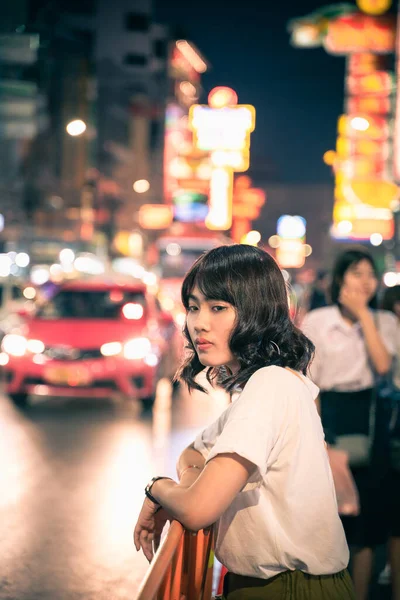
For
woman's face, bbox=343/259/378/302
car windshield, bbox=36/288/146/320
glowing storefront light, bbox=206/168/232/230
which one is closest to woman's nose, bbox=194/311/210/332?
woman's face, bbox=343/259/378/302

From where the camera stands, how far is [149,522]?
8.90ft

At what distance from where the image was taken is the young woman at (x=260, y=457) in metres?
2.27

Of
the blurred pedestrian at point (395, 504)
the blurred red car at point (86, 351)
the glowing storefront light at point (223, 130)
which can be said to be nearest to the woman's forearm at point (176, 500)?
the blurred pedestrian at point (395, 504)

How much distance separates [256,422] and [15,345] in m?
11.2

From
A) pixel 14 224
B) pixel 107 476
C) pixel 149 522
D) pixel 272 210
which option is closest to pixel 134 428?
pixel 107 476

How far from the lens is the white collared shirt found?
203 inches

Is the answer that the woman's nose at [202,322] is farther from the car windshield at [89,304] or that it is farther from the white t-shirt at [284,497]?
Answer: the car windshield at [89,304]

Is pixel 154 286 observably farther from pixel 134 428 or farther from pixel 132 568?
pixel 132 568

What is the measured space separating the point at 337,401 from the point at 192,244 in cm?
5121

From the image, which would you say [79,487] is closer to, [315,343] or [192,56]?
[315,343]

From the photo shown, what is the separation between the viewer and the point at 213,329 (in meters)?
2.53

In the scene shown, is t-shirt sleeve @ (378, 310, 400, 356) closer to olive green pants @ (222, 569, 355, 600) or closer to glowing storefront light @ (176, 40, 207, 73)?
olive green pants @ (222, 569, 355, 600)

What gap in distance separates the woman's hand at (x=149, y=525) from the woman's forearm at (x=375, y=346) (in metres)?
2.60

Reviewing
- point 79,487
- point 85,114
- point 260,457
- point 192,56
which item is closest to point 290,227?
point 85,114
